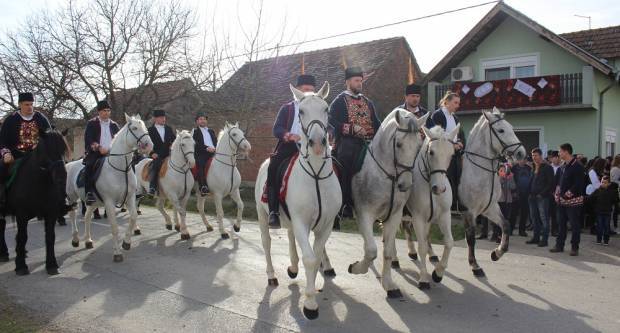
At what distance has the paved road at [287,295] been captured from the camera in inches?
212

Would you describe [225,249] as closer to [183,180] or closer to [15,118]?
[183,180]

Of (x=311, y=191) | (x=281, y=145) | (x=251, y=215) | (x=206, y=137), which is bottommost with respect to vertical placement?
(x=251, y=215)

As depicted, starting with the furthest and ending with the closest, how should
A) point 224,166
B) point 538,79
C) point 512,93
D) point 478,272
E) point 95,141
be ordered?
point 512,93 < point 538,79 < point 224,166 < point 95,141 < point 478,272

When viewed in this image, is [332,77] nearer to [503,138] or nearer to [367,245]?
[503,138]

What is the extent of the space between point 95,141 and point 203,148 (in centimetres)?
277

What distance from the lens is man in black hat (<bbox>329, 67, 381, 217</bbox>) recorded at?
637 centimetres

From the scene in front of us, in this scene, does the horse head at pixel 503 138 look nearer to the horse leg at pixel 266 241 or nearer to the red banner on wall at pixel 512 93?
the horse leg at pixel 266 241

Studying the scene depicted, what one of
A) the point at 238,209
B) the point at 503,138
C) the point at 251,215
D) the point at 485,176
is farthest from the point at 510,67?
the point at 485,176

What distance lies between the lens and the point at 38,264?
855 centimetres

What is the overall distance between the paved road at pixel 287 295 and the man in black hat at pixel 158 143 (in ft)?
7.45

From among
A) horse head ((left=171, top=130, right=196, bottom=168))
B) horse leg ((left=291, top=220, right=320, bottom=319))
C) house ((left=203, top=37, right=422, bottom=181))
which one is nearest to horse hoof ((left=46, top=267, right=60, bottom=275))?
horse head ((left=171, top=130, right=196, bottom=168))

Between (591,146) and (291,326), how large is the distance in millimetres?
17270

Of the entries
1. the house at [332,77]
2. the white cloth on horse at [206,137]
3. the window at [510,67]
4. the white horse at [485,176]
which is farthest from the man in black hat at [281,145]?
the window at [510,67]

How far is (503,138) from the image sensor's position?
754 cm
